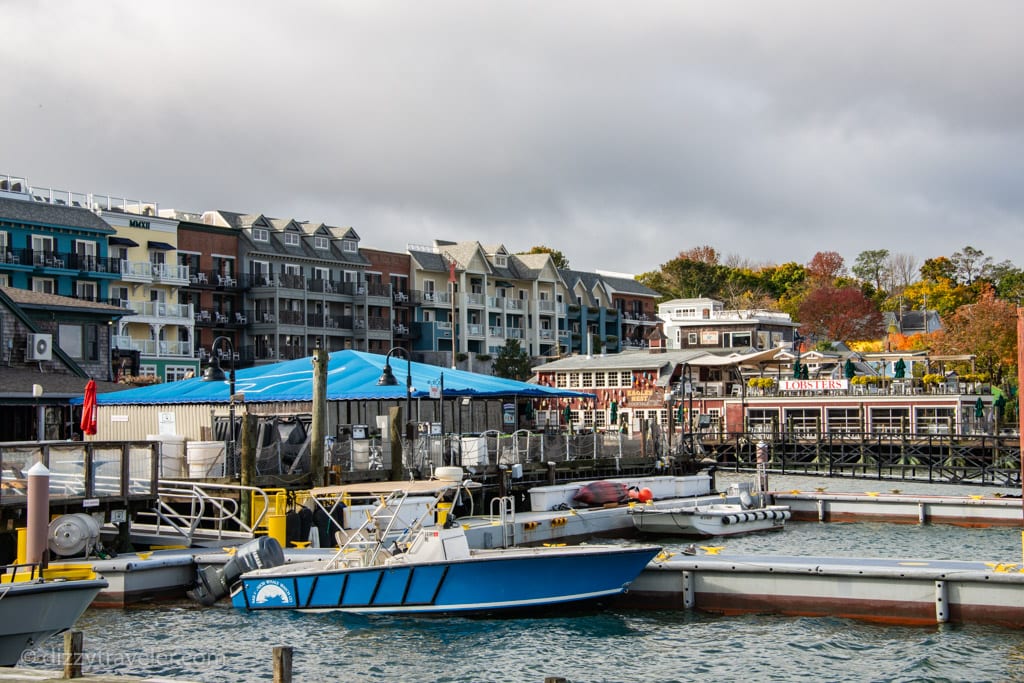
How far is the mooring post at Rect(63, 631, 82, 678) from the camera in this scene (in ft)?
42.8

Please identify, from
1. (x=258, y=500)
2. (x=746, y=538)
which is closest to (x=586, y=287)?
(x=746, y=538)

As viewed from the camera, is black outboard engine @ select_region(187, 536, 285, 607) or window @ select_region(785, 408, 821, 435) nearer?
black outboard engine @ select_region(187, 536, 285, 607)

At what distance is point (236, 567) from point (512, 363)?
61.8m

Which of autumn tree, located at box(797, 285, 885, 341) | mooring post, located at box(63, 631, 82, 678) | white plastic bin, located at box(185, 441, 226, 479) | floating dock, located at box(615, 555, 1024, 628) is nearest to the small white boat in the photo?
floating dock, located at box(615, 555, 1024, 628)

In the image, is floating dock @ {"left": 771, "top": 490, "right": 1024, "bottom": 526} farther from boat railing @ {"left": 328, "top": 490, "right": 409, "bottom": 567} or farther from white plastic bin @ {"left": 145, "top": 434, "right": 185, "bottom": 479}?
boat railing @ {"left": 328, "top": 490, "right": 409, "bottom": 567}

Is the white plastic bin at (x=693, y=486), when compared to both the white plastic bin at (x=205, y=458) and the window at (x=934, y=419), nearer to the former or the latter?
the white plastic bin at (x=205, y=458)

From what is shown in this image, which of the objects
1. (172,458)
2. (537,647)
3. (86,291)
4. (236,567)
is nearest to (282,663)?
(537,647)

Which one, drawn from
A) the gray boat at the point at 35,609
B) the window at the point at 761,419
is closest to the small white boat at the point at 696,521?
the gray boat at the point at 35,609

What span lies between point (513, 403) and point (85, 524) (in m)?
28.7

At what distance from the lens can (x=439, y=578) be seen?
22.5 metres

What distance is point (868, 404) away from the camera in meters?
69.0

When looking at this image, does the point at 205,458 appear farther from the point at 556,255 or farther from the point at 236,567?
the point at 556,255

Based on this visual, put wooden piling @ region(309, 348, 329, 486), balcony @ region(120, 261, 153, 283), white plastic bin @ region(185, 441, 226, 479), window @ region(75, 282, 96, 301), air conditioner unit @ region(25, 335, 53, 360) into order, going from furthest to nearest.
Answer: balcony @ region(120, 261, 153, 283) < window @ region(75, 282, 96, 301) < air conditioner unit @ region(25, 335, 53, 360) < white plastic bin @ region(185, 441, 226, 479) < wooden piling @ region(309, 348, 329, 486)

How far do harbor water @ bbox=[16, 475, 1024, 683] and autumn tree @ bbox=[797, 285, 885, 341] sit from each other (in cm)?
9610
